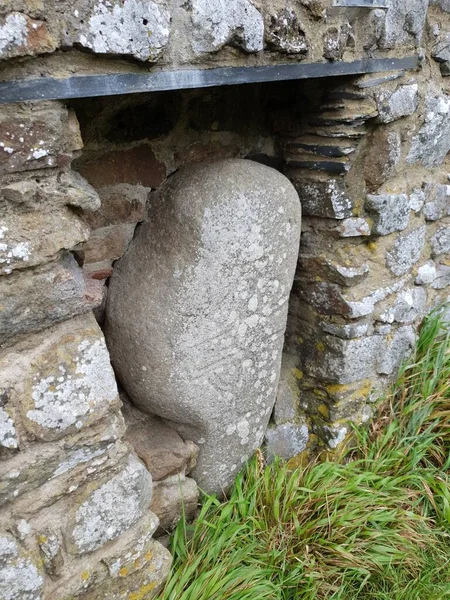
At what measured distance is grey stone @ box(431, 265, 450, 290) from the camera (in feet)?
8.13

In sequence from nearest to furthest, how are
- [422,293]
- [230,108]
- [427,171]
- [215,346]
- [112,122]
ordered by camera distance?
[112,122], [215,346], [230,108], [427,171], [422,293]

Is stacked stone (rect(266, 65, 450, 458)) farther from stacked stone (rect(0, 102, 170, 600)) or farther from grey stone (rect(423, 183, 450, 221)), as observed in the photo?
stacked stone (rect(0, 102, 170, 600))

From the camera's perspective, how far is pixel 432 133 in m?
2.08

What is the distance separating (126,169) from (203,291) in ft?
1.37

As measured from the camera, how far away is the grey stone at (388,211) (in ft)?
6.40

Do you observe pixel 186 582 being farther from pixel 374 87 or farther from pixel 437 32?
pixel 437 32

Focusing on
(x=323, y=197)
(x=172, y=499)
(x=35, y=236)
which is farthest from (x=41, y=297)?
(x=323, y=197)

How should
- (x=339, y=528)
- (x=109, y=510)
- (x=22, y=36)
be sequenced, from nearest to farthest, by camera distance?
(x=22, y=36) → (x=109, y=510) → (x=339, y=528)

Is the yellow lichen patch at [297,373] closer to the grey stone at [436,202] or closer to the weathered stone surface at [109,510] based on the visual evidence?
the grey stone at [436,202]

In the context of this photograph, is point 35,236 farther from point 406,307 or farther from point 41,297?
point 406,307

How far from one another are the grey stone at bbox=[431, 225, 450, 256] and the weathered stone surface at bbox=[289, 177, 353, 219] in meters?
0.62

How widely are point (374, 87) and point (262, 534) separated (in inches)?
A: 58.8

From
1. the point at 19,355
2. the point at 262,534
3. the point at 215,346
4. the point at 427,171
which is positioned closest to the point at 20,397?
the point at 19,355

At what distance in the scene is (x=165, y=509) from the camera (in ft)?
5.78
